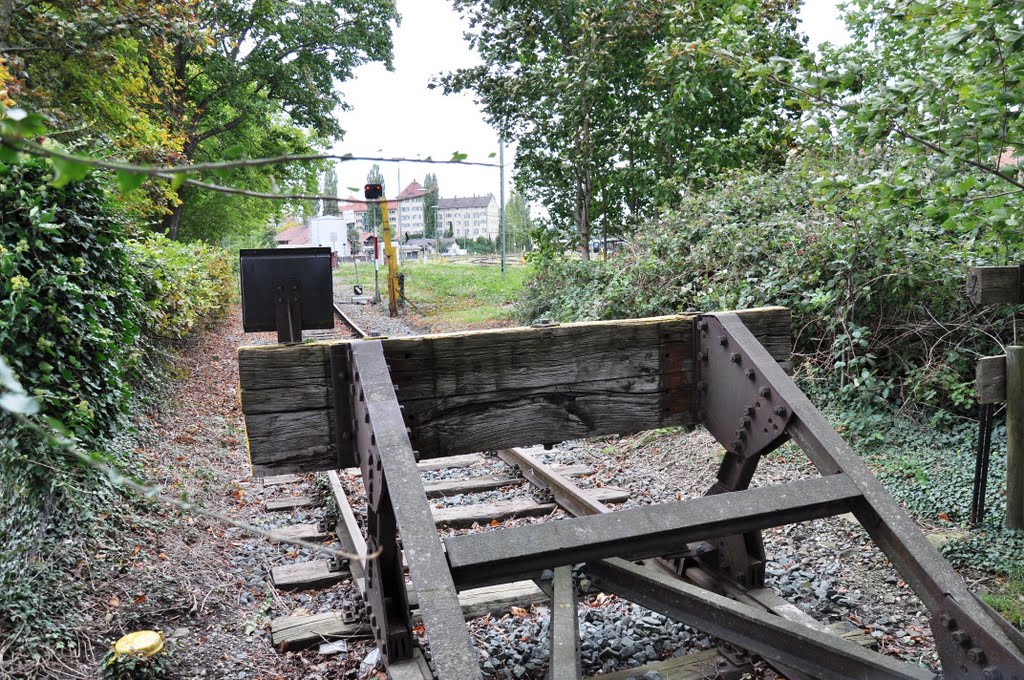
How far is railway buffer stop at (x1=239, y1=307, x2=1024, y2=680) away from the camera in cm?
220

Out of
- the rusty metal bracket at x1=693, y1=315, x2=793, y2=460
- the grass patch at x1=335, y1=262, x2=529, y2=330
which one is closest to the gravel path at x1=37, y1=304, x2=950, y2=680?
the rusty metal bracket at x1=693, y1=315, x2=793, y2=460

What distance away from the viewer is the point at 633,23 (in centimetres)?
1384

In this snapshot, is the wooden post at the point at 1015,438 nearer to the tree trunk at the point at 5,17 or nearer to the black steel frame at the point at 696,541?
the black steel frame at the point at 696,541

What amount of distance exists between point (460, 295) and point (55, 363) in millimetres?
19036

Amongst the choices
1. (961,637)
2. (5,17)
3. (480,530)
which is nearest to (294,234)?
(5,17)

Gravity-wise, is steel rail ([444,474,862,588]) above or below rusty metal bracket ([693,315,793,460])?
below

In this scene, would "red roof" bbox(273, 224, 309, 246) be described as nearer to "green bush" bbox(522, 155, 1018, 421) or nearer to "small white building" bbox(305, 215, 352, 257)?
"small white building" bbox(305, 215, 352, 257)

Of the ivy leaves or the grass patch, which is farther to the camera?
the grass patch

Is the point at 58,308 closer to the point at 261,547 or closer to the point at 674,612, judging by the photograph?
the point at 261,547

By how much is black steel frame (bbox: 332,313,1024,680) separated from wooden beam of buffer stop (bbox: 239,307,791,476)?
0.12 meters

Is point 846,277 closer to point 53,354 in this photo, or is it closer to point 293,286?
point 293,286

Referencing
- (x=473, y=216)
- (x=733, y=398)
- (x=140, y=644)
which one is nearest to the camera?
(x=733, y=398)

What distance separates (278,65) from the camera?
25.4m

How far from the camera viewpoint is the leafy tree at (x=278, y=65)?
2412 cm
